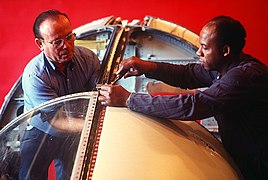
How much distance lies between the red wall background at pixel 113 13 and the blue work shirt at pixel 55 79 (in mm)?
2209

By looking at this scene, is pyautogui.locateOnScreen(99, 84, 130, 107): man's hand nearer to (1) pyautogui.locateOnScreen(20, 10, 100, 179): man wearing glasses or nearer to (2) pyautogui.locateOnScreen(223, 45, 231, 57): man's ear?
(1) pyautogui.locateOnScreen(20, 10, 100, 179): man wearing glasses

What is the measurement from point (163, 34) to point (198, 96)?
1.40 metres

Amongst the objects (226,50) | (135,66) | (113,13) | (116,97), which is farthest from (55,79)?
(113,13)

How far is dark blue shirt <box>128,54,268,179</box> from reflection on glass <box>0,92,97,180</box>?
0.24m

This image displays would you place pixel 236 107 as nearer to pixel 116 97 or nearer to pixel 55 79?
pixel 116 97

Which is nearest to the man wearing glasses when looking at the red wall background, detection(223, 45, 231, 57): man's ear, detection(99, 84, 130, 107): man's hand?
detection(99, 84, 130, 107): man's hand

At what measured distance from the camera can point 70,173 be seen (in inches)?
54.4

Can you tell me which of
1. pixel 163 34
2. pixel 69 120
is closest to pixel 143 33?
pixel 163 34

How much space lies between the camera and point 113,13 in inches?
170

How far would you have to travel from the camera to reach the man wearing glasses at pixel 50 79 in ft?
5.26

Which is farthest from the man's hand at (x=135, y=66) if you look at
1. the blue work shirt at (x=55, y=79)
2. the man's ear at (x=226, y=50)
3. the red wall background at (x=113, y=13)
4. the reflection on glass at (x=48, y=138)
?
the red wall background at (x=113, y=13)

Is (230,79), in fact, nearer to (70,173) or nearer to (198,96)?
(198,96)

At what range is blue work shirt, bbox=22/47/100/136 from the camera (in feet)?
6.31

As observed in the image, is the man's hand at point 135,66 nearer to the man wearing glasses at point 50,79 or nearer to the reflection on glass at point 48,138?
the man wearing glasses at point 50,79
